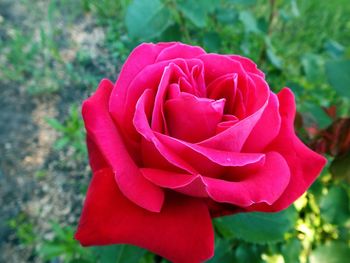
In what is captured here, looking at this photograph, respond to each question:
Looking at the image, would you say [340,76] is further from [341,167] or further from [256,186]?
[256,186]

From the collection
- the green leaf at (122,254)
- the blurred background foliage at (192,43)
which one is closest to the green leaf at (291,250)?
the blurred background foliage at (192,43)

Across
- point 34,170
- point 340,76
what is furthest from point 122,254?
point 34,170

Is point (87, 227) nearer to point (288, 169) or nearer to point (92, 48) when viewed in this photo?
point (288, 169)

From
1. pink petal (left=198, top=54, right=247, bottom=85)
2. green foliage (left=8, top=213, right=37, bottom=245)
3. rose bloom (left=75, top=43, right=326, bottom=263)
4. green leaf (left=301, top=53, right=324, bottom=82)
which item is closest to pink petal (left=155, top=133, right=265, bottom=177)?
rose bloom (left=75, top=43, right=326, bottom=263)

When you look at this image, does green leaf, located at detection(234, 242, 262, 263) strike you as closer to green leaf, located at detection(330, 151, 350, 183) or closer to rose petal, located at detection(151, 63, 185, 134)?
green leaf, located at detection(330, 151, 350, 183)

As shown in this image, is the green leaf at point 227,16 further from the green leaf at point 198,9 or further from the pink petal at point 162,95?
the pink petal at point 162,95

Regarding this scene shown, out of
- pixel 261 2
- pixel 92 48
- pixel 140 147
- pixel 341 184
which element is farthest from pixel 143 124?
pixel 261 2
